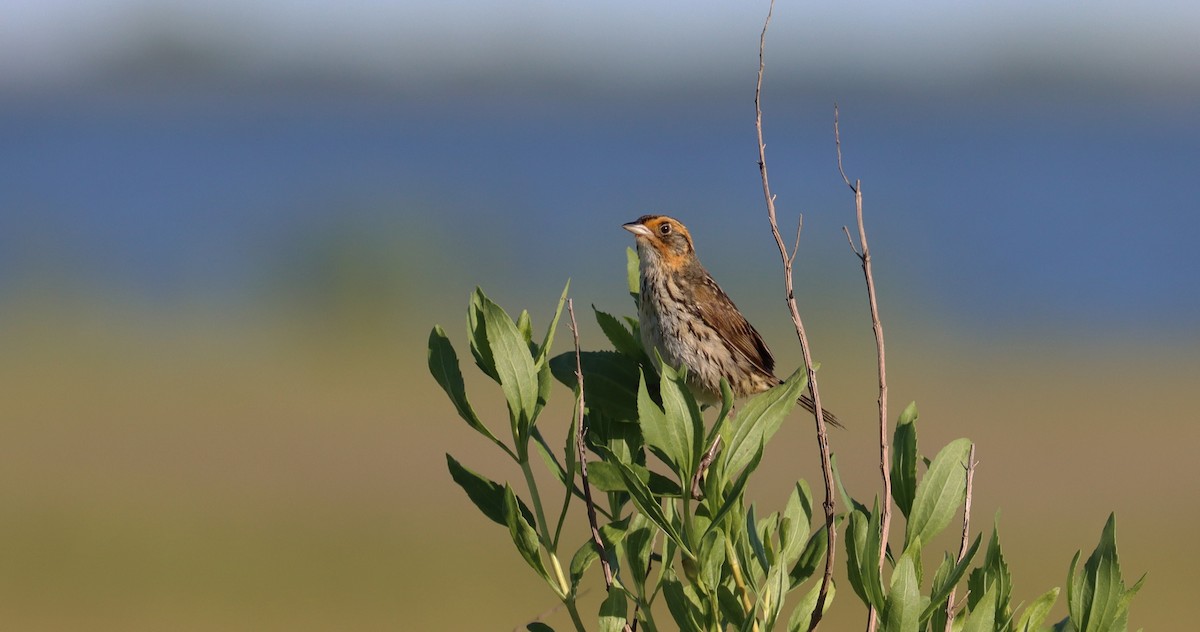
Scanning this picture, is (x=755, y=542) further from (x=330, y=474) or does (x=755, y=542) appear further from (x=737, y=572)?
(x=330, y=474)

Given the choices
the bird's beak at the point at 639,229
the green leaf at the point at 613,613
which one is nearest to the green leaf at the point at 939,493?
the green leaf at the point at 613,613

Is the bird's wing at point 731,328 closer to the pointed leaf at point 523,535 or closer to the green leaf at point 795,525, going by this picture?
the green leaf at point 795,525

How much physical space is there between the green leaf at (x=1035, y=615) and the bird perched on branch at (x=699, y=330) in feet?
9.55

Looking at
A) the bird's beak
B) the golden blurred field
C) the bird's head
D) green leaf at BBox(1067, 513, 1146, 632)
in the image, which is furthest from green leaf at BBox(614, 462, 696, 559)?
the golden blurred field

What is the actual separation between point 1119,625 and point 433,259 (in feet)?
92.1

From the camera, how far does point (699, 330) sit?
557cm

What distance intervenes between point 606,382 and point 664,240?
3139 mm

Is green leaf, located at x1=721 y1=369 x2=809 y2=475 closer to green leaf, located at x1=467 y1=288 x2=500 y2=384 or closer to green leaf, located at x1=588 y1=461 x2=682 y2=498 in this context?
green leaf, located at x1=588 y1=461 x2=682 y2=498

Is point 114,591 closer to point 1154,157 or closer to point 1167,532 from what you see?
point 1167,532

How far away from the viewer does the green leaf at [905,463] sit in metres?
2.48

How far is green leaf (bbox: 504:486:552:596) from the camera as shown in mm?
2311

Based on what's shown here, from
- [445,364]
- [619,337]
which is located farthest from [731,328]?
[445,364]

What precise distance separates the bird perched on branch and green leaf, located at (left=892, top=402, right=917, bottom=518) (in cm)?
281

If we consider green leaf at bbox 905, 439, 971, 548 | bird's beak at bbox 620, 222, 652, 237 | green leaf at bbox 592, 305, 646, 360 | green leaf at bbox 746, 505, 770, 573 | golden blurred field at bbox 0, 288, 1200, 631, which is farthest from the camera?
golden blurred field at bbox 0, 288, 1200, 631
